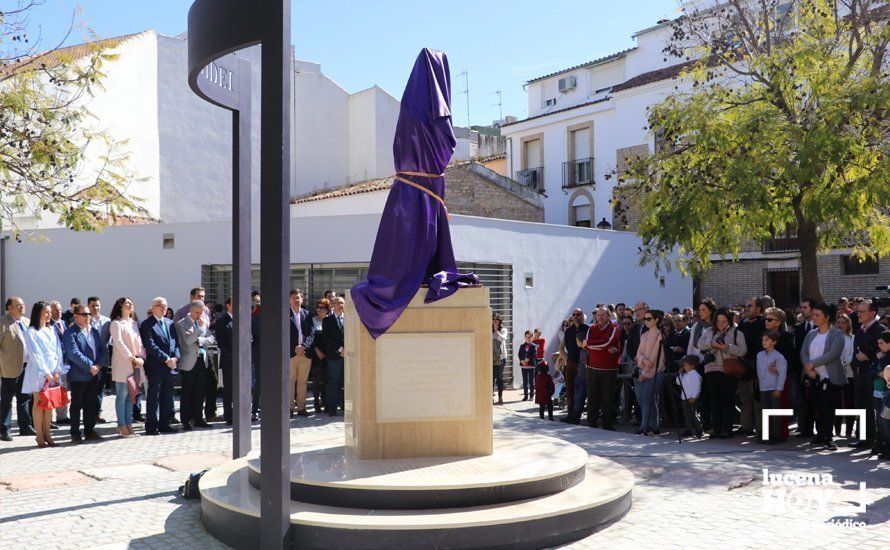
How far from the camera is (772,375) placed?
1014 cm

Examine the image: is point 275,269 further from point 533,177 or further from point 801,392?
point 533,177

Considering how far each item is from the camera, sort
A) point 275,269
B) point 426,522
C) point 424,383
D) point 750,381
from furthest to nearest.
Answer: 1. point 750,381
2. point 424,383
3. point 426,522
4. point 275,269

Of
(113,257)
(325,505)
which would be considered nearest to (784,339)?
(325,505)

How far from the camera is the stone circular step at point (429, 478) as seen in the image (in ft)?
19.0

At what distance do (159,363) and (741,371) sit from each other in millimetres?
8006

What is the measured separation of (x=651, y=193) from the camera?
45.8 feet

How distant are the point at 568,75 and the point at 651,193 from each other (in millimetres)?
21640

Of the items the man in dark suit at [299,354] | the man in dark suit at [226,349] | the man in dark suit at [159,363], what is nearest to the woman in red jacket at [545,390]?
the man in dark suit at [299,354]

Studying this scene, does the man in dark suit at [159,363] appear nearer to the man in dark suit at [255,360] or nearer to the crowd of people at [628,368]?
the crowd of people at [628,368]

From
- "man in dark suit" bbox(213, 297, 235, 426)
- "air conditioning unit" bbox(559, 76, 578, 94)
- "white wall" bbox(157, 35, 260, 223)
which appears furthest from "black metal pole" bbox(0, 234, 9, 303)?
"air conditioning unit" bbox(559, 76, 578, 94)

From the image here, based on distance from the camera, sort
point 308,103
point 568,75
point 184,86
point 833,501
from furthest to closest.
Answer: point 568,75 < point 308,103 < point 184,86 < point 833,501

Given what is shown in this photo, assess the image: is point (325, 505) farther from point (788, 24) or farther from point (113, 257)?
point (113, 257)

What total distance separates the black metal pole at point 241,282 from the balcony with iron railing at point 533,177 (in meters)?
25.4

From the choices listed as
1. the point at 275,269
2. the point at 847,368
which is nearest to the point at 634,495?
the point at 275,269
